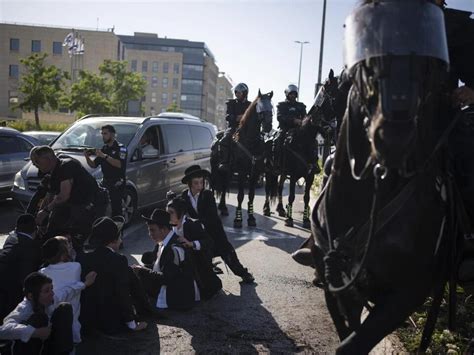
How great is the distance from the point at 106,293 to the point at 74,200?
203 centimetres

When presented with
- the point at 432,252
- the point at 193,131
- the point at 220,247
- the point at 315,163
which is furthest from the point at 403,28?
the point at 193,131

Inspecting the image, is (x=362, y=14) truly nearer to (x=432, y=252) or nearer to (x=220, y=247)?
(x=432, y=252)

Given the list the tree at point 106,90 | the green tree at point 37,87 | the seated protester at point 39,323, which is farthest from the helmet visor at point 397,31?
the tree at point 106,90

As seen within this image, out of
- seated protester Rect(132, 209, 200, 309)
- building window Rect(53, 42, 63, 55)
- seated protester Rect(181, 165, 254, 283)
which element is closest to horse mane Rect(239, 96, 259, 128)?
seated protester Rect(181, 165, 254, 283)

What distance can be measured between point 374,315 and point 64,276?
121 inches

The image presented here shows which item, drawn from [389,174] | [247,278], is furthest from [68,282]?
[389,174]

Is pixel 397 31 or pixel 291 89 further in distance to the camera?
pixel 291 89

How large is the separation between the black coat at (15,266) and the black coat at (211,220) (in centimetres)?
230

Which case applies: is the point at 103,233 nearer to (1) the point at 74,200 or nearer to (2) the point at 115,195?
(1) the point at 74,200

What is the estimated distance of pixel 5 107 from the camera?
75625mm

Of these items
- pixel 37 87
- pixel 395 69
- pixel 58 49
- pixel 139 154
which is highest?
pixel 58 49

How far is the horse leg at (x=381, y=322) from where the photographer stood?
2.79 meters

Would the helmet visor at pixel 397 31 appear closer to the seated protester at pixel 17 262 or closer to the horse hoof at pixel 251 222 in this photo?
the seated protester at pixel 17 262

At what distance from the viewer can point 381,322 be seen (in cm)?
280
